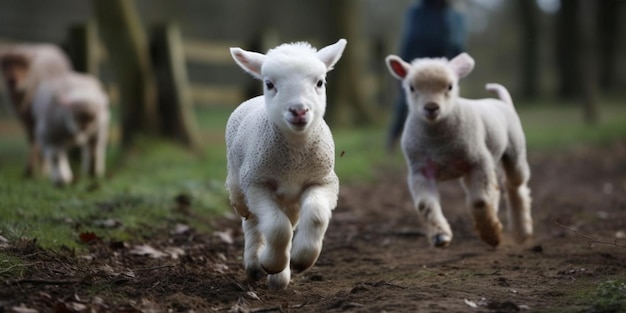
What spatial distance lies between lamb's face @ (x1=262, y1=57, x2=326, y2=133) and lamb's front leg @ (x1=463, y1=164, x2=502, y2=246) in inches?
69.3

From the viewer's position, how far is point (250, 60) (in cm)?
500

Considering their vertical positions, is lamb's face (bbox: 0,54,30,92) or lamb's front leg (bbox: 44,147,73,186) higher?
lamb's face (bbox: 0,54,30,92)

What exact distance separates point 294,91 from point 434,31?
628cm

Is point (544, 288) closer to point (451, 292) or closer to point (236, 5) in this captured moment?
point (451, 292)

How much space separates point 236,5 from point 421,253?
2321 cm

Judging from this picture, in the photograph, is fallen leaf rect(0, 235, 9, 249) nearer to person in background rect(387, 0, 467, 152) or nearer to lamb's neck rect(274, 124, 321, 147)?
lamb's neck rect(274, 124, 321, 147)

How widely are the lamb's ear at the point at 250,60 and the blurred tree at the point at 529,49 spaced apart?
74.7 ft

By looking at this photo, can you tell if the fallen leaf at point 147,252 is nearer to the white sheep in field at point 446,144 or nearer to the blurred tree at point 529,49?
the white sheep in field at point 446,144

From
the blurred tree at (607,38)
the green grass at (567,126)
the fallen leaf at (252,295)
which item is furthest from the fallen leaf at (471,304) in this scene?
the blurred tree at (607,38)

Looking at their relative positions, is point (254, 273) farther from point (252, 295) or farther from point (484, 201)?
point (484, 201)

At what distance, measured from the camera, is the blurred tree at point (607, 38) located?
2711 centimetres

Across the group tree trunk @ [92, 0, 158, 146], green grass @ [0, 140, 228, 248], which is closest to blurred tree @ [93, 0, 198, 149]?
tree trunk @ [92, 0, 158, 146]

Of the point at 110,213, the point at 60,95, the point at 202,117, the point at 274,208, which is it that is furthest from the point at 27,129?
the point at 202,117

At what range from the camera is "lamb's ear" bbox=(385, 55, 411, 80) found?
6352mm
